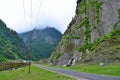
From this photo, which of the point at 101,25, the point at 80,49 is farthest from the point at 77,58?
the point at 101,25

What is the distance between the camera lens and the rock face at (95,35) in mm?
97200

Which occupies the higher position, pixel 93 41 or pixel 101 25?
pixel 101 25

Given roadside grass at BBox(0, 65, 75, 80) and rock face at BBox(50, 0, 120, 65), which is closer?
roadside grass at BBox(0, 65, 75, 80)

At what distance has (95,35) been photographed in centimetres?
12044

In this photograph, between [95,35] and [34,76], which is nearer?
[34,76]

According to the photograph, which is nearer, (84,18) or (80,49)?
(80,49)

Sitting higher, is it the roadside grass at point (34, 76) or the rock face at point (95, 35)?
the rock face at point (95, 35)

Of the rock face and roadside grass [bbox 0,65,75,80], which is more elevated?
the rock face

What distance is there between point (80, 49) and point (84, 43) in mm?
5633

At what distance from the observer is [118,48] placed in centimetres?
9031

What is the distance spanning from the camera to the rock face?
Answer: 3827 inches

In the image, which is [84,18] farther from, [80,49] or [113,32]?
[113,32]

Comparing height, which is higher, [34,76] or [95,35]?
[95,35]

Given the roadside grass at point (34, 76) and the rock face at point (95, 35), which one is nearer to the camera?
the roadside grass at point (34, 76)
